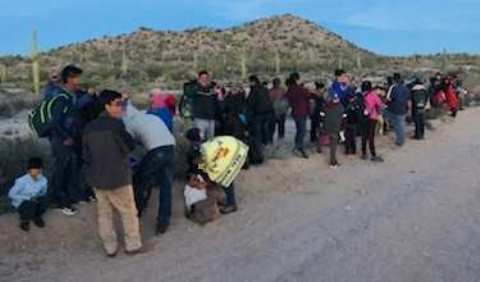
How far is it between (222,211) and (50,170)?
3.00 m

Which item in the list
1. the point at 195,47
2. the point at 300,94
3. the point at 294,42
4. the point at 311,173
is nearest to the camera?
the point at 311,173

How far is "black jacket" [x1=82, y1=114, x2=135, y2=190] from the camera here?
12023mm

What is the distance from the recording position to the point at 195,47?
370ft

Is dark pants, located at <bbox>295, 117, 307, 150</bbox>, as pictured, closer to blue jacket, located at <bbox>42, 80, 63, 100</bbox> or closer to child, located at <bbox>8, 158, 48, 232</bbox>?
blue jacket, located at <bbox>42, 80, 63, 100</bbox>

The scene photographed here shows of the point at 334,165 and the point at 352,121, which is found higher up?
the point at 352,121

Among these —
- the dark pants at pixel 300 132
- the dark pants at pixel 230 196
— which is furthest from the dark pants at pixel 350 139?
the dark pants at pixel 230 196

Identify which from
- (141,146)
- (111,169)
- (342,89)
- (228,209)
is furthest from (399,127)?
(111,169)

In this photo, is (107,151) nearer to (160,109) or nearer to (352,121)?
(160,109)

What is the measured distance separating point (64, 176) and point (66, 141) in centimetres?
69

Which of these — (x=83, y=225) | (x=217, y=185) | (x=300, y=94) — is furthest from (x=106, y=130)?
(x=300, y=94)

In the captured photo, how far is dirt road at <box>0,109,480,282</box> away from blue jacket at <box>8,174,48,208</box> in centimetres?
38

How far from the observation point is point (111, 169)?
12.1m

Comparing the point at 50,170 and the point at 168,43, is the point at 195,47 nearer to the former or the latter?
the point at 168,43

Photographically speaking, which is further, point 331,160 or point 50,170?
point 331,160
